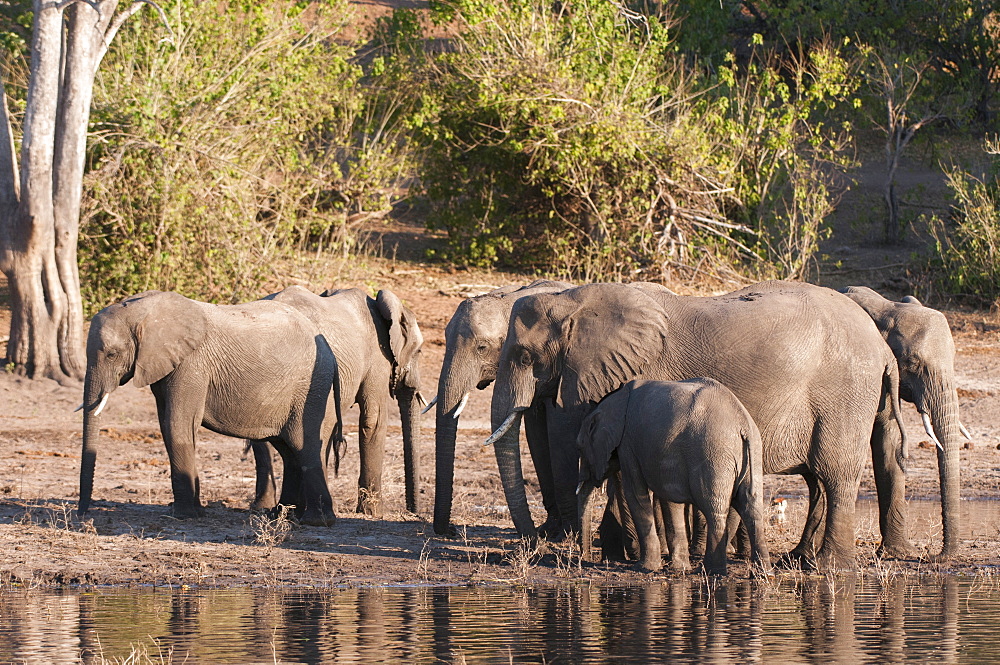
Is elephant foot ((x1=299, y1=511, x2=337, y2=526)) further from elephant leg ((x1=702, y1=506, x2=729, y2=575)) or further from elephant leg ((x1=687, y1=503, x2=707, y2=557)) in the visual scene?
elephant leg ((x1=702, y1=506, x2=729, y2=575))

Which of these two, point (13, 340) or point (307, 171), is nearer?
point (13, 340)

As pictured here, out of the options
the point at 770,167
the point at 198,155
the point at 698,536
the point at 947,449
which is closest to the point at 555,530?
the point at 698,536

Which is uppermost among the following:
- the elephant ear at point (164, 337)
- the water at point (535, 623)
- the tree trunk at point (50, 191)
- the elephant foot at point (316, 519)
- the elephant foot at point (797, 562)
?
the tree trunk at point (50, 191)

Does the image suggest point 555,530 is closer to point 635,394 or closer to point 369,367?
point 635,394

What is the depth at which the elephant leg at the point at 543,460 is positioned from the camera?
10727 mm

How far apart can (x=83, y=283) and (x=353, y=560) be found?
10211mm

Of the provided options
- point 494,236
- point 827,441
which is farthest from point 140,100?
point 827,441

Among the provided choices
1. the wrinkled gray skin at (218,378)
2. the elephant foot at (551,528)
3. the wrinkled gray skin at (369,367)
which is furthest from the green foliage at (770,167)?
the wrinkled gray skin at (218,378)

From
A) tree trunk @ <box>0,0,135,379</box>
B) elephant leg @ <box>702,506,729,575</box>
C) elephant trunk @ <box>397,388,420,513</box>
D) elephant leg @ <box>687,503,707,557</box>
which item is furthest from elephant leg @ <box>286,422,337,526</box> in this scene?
tree trunk @ <box>0,0,135,379</box>

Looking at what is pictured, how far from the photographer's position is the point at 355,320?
11828mm

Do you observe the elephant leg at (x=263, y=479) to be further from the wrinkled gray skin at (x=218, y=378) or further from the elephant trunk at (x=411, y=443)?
the elephant trunk at (x=411, y=443)

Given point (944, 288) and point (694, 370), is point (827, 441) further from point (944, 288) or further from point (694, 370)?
point (944, 288)

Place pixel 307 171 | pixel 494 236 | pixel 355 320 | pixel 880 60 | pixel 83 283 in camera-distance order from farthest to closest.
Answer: pixel 880 60, pixel 494 236, pixel 307 171, pixel 83 283, pixel 355 320

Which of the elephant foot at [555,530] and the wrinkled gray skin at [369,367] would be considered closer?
the elephant foot at [555,530]
